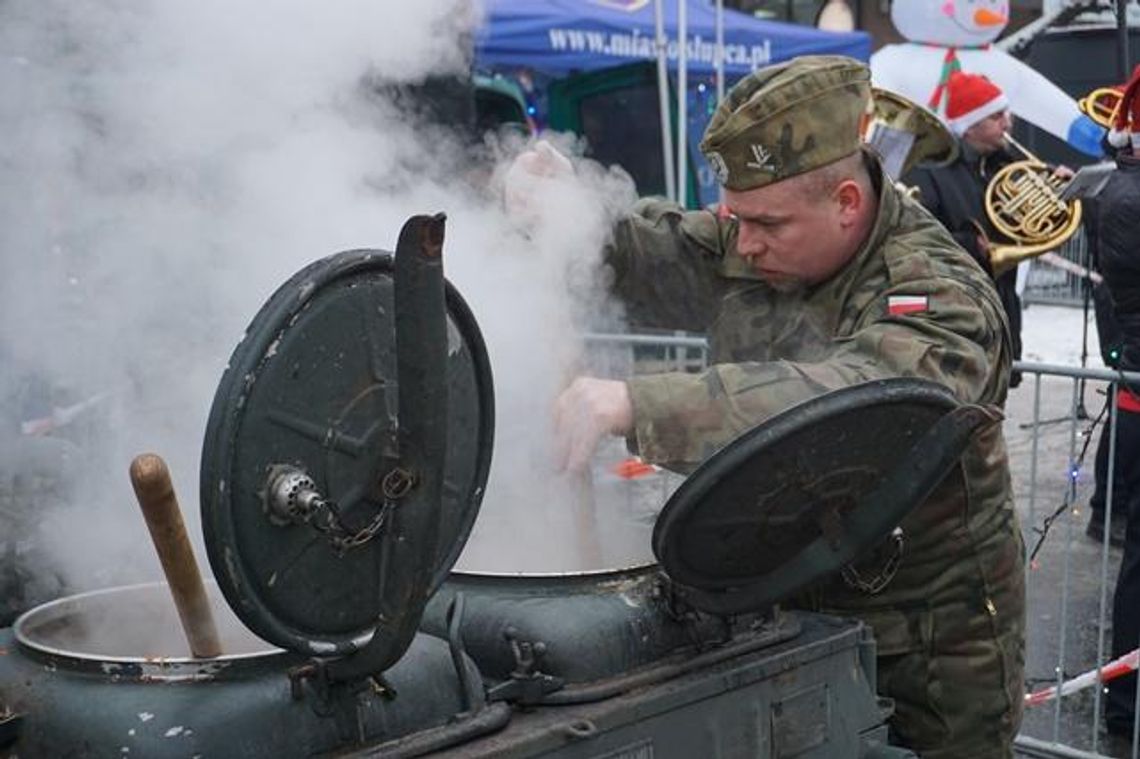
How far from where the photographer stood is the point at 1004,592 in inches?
96.2

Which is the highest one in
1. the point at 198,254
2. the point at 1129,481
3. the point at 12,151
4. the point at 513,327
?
the point at 12,151

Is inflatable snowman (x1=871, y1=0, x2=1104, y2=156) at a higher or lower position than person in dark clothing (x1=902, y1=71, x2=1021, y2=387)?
higher

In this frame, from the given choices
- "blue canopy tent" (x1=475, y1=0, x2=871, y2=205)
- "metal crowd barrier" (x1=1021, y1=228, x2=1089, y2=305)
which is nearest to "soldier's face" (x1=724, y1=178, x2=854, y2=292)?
"blue canopy tent" (x1=475, y1=0, x2=871, y2=205)

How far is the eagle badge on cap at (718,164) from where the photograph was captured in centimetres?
228

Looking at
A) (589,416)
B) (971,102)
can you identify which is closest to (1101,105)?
(971,102)

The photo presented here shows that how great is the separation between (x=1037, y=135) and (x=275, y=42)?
13.0 meters

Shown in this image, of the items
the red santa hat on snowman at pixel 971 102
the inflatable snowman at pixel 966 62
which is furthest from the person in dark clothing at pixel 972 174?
the inflatable snowman at pixel 966 62

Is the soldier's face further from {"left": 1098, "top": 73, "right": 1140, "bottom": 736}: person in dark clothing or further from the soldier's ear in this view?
{"left": 1098, "top": 73, "right": 1140, "bottom": 736}: person in dark clothing

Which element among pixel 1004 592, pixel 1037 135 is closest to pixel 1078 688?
pixel 1004 592

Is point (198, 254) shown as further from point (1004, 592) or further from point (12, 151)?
point (1004, 592)

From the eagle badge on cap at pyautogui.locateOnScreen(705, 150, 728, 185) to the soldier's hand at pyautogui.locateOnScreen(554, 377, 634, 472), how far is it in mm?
484

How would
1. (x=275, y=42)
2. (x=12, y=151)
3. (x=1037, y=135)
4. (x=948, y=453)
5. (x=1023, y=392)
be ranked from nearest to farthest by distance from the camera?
(x=948, y=453) → (x=275, y=42) → (x=12, y=151) → (x=1023, y=392) → (x=1037, y=135)

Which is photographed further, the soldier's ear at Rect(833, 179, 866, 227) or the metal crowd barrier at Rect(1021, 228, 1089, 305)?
the metal crowd barrier at Rect(1021, 228, 1089, 305)

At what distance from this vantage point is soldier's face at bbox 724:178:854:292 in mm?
2277
